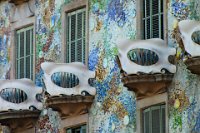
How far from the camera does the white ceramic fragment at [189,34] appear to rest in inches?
1189

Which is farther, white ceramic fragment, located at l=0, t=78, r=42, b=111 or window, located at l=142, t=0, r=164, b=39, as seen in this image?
white ceramic fragment, located at l=0, t=78, r=42, b=111

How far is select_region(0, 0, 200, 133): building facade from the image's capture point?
31.3m

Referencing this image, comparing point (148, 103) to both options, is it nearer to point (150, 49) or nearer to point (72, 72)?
point (150, 49)

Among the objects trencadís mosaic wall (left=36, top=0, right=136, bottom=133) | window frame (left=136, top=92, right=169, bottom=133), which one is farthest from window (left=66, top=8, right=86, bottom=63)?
window frame (left=136, top=92, right=169, bottom=133)

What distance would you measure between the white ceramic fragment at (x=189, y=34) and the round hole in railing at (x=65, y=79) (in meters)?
4.69

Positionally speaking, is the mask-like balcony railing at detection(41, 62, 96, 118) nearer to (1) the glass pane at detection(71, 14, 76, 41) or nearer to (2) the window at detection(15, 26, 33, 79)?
(1) the glass pane at detection(71, 14, 76, 41)

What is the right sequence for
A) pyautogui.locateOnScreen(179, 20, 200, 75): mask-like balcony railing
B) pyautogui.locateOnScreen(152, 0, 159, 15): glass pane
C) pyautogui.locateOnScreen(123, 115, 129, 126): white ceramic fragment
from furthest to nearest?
1. pyautogui.locateOnScreen(123, 115, 129, 126): white ceramic fragment
2. pyautogui.locateOnScreen(152, 0, 159, 15): glass pane
3. pyautogui.locateOnScreen(179, 20, 200, 75): mask-like balcony railing

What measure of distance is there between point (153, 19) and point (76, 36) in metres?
3.54

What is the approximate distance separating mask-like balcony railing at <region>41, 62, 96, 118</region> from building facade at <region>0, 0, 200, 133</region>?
0.04 metres

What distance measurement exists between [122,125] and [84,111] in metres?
1.81

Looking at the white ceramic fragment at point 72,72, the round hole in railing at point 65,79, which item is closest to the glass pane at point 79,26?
the white ceramic fragment at point 72,72

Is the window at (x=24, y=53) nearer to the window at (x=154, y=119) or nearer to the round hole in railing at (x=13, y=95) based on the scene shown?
the round hole in railing at (x=13, y=95)

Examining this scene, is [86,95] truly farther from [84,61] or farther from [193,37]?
[193,37]

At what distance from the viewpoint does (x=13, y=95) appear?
3625 cm
